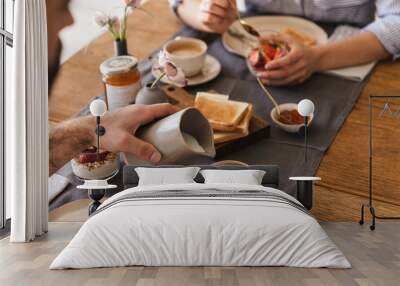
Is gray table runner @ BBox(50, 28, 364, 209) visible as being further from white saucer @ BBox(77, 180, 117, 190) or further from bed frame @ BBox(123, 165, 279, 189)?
white saucer @ BBox(77, 180, 117, 190)

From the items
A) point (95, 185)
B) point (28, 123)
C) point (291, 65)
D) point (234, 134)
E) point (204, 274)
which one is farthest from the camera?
point (291, 65)

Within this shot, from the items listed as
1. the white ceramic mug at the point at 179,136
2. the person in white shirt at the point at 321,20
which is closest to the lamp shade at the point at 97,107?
the white ceramic mug at the point at 179,136

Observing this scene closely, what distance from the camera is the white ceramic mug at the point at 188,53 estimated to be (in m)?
4.55

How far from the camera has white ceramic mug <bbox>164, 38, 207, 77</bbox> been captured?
4.55 m

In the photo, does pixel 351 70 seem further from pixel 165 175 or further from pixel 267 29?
pixel 165 175

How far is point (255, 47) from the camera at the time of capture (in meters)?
4.66

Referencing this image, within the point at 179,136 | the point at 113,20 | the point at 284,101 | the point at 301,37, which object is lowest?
the point at 179,136

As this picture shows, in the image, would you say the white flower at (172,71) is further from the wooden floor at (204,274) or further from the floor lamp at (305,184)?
the wooden floor at (204,274)

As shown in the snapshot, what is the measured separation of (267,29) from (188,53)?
2.15 ft

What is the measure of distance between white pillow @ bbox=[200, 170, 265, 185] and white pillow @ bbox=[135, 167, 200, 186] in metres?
0.11

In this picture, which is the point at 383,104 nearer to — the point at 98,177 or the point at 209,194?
the point at 209,194

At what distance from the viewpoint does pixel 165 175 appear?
425 centimetres

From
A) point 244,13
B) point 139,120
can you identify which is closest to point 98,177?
point 139,120

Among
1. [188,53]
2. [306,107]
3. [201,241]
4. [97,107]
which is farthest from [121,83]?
[201,241]
